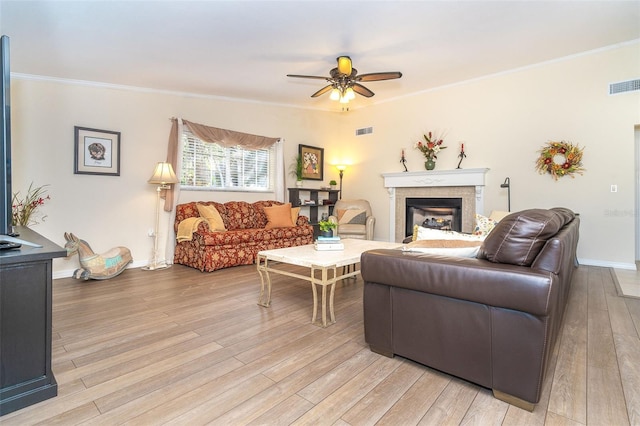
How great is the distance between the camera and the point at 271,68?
4.23 metres

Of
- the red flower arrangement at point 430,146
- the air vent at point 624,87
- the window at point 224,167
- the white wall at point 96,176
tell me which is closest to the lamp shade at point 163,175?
the white wall at point 96,176

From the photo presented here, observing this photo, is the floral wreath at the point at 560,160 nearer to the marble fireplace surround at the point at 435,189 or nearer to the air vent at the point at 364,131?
the marble fireplace surround at the point at 435,189

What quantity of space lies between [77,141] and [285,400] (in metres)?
4.26

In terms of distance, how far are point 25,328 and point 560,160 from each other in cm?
591

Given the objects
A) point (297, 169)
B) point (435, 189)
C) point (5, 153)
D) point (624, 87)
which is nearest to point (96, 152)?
point (5, 153)

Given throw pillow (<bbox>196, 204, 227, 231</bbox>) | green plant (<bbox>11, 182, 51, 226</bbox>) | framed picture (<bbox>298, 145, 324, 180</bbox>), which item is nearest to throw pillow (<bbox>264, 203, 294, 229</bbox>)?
throw pillow (<bbox>196, 204, 227, 231</bbox>)

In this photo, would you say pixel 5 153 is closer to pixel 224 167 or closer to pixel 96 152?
pixel 96 152

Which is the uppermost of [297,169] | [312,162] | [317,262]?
[312,162]

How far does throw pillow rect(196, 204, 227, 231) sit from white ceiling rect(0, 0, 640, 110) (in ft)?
6.00

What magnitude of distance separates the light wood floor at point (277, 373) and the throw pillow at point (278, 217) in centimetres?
243

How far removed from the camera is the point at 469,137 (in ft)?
17.5

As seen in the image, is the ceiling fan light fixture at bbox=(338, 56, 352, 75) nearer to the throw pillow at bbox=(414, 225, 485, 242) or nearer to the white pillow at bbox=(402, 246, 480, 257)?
the throw pillow at bbox=(414, 225, 485, 242)

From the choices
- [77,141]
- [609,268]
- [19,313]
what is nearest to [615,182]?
[609,268]

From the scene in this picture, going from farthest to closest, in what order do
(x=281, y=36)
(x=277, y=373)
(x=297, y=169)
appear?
(x=297, y=169) < (x=281, y=36) < (x=277, y=373)
